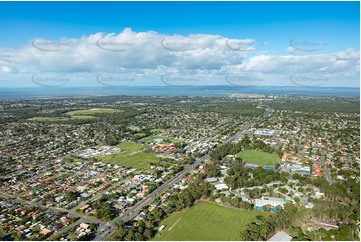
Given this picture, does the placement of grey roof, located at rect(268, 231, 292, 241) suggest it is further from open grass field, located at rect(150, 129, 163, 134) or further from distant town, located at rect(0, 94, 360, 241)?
open grass field, located at rect(150, 129, 163, 134)

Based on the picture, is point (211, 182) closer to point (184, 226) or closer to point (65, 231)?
point (184, 226)

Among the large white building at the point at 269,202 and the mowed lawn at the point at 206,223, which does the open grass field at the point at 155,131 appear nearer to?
the mowed lawn at the point at 206,223

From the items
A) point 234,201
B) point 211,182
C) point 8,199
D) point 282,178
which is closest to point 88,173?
point 8,199

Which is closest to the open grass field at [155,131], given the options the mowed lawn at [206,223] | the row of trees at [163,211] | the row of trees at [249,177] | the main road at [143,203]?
the main road at [143,203]

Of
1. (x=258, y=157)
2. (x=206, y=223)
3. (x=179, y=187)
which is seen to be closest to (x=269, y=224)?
(x=206, y=223)

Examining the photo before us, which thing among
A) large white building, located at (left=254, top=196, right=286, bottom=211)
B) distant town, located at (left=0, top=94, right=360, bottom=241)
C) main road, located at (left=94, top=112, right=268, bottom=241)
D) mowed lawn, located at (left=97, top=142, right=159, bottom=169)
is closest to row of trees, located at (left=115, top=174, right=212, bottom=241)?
distant town, located at (left=0, top=94, right=360, bottom=241)
